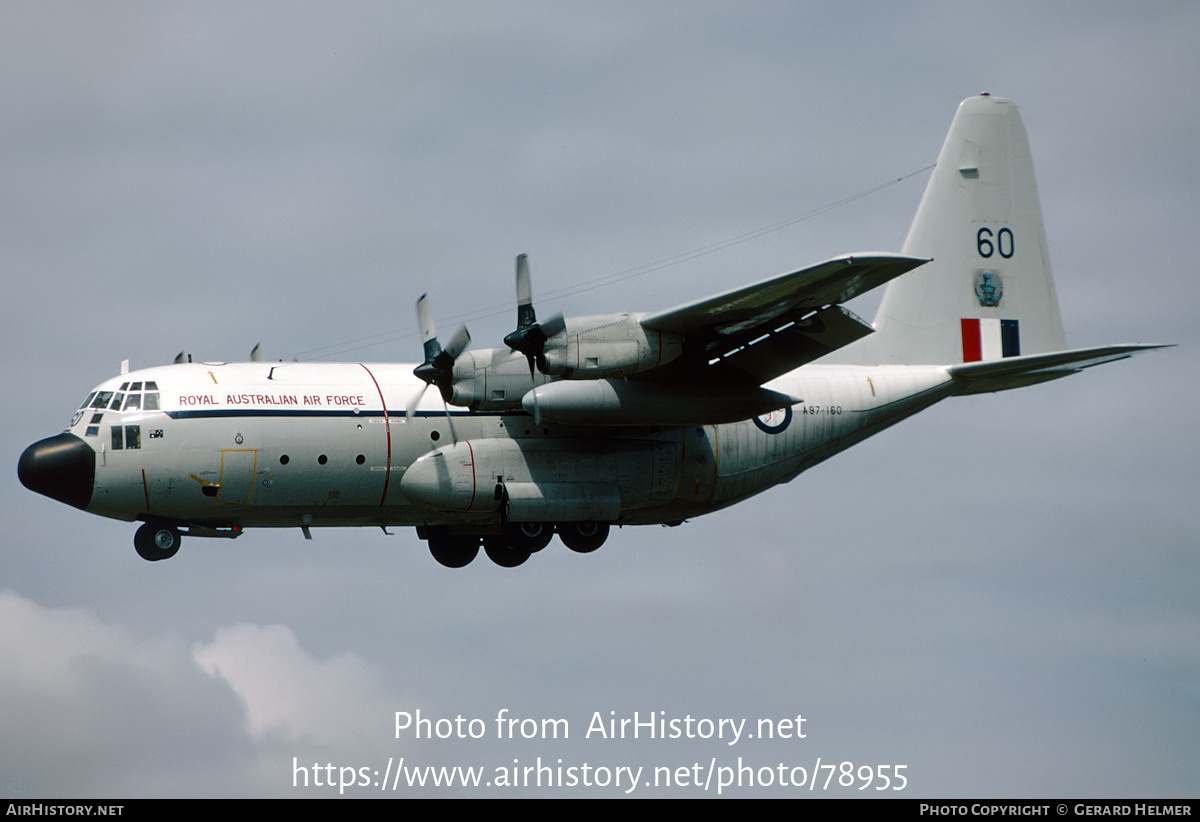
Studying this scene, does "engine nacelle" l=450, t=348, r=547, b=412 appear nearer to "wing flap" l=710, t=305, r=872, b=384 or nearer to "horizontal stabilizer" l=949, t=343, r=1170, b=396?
"wing flap" l=710, t=305, r=872, b=384

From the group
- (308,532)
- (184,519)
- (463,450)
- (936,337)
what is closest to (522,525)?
(463,450)

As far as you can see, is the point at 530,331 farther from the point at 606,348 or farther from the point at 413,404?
the point at 413,404

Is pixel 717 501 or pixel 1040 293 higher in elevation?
pixel 1040 293

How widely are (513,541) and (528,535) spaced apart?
31 centimetres

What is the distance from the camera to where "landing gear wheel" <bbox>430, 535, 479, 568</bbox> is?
2662 centimetres

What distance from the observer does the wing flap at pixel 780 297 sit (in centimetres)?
2073

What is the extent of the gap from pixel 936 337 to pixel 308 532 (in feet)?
38.3

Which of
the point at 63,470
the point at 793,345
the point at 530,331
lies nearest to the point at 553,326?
the point at 530,331

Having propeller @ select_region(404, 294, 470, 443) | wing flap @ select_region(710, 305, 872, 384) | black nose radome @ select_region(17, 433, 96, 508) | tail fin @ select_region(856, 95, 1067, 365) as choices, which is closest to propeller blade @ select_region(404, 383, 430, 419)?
propeller @ select_region(404, 294, 470, 443)

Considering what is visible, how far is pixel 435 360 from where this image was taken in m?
Answer: 23.3

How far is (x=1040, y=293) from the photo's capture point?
1133 inches
